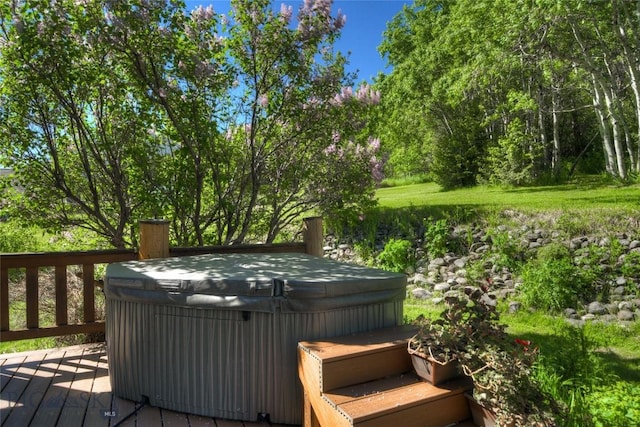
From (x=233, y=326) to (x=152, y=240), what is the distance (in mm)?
1421

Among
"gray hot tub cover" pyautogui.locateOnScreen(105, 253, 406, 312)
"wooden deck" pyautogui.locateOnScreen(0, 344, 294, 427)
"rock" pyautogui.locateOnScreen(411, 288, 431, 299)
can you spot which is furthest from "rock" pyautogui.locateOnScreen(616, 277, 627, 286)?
"wooden deck" pyautogui.locateOnScreen(0, 344, 294, 427)

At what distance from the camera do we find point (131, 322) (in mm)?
2531

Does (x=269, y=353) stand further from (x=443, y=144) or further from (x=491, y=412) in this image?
(x=443, y=144)

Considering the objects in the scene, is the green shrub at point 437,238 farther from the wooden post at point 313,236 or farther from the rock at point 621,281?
the wooden post at point 313,236

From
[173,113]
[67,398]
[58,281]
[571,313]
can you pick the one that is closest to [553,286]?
[571,313]

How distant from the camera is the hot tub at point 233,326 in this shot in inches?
89.2

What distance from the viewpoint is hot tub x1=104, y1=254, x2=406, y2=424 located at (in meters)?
2.27

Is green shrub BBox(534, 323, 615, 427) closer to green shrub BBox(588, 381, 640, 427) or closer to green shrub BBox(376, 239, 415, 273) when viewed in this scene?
green shrub BBox(588, 381, 640, 427)

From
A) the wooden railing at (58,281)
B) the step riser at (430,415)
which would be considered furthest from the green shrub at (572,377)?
the wooden railing at (58,281)

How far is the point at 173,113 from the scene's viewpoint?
4.24m

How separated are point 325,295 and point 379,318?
→ 1.45 ft

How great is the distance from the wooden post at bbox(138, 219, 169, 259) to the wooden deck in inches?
34.0

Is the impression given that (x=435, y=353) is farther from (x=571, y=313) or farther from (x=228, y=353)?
(x=571, y=313)

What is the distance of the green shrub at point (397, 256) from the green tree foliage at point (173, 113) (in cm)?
210
